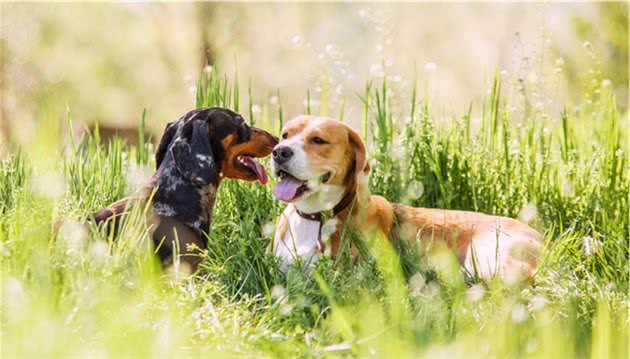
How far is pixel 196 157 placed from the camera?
5.05 metres

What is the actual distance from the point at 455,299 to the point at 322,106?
322 centimetres

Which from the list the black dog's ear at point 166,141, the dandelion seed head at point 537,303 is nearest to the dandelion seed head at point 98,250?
the black dog's ear at point 166,141

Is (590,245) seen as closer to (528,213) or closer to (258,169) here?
(528,213)

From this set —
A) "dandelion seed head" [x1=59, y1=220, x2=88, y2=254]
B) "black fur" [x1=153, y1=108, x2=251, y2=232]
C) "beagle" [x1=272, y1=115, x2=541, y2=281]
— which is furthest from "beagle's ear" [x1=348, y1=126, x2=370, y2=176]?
"dandelion seed head" [x1=59, y1=220, x2=88, y2=254]

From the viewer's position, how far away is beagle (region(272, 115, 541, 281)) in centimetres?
504

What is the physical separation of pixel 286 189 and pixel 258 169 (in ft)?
1.27

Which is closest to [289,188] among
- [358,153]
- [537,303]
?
[358,153]

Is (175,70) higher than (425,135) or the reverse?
higher

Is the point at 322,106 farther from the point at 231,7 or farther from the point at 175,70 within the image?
the point at 175,70

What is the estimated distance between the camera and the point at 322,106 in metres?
6.98

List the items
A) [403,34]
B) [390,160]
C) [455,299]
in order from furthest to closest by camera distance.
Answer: [403,34], [390,160], [455,299]

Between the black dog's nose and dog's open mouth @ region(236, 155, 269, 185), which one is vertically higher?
the black dog's nose

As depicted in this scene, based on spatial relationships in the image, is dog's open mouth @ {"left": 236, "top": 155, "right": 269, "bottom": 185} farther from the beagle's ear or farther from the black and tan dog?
the beagle's ear

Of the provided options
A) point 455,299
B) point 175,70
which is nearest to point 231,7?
point 175,70
